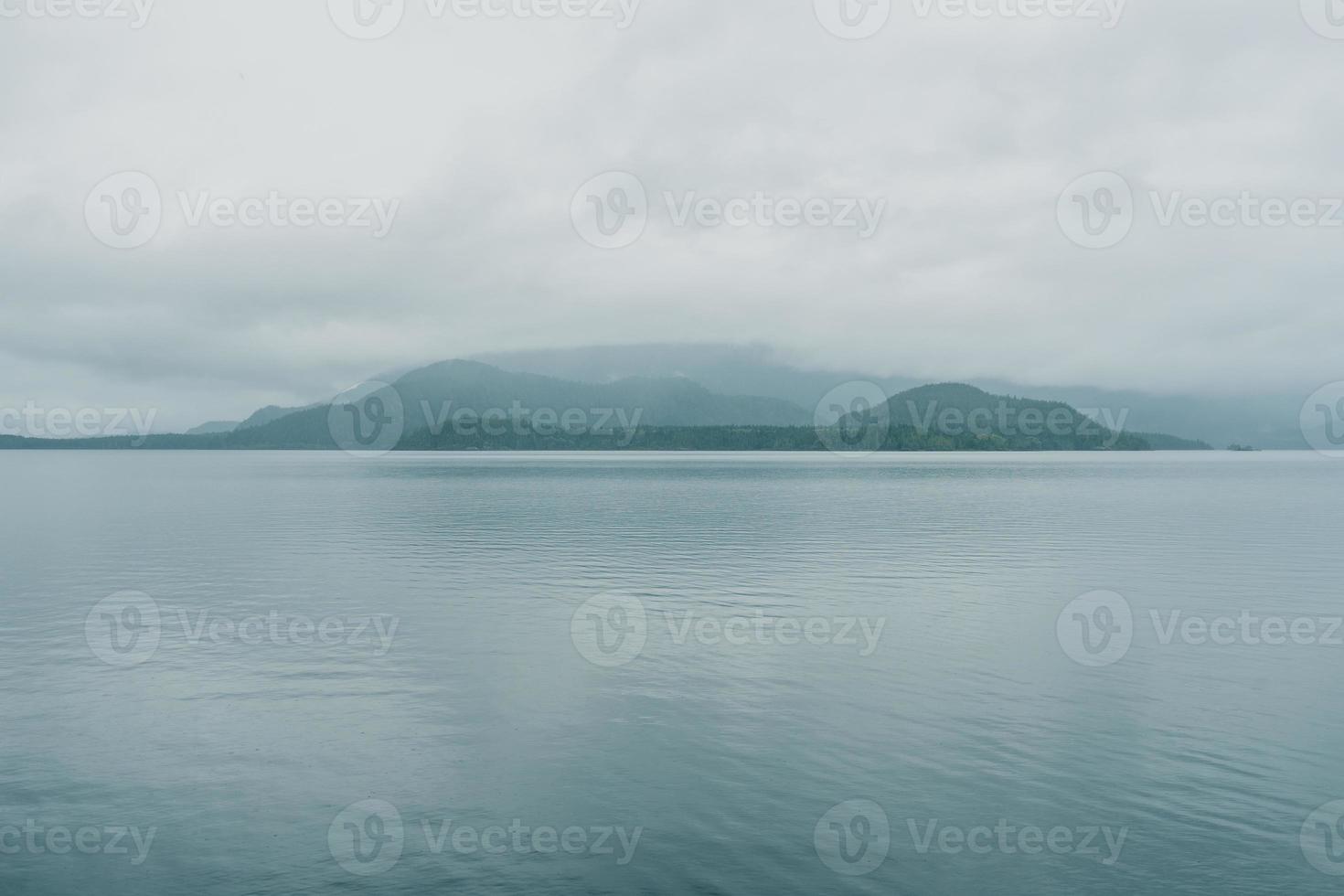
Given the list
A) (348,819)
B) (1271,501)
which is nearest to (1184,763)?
(348,819)

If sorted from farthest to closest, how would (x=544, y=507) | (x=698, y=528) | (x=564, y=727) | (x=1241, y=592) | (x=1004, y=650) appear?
(x=544, y=507) < (x=698, y=528) < (x=1241, y=592) < (x=1004, y=650) < (x=564, y=727)

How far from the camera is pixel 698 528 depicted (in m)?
84.9

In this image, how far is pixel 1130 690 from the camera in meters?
30.2

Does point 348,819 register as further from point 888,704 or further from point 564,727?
point 888,704

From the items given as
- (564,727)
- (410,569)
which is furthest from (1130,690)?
(410,569)

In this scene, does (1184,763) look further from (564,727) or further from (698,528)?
(698,528)

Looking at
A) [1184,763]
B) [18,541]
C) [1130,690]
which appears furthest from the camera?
[18,541]

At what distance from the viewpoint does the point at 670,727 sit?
26.0 m

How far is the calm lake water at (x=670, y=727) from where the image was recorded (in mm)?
18094

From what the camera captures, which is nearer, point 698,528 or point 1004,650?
point 1004,650

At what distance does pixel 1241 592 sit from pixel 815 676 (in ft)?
107

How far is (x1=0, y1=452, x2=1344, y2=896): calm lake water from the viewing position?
59.4 ft

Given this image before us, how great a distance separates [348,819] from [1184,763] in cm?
2098

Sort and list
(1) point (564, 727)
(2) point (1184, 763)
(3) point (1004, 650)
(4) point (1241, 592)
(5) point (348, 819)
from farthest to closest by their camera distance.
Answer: (4) point (1241, 592), (3) point (1004, 650), (1) point (564, 727), (2) point (1184, 763), (5) point (348, 819)
